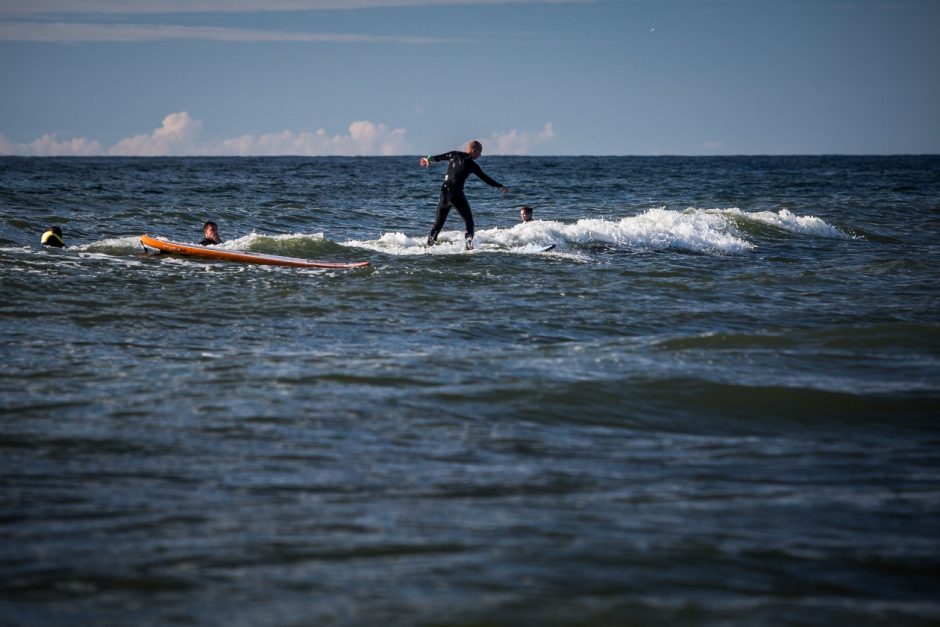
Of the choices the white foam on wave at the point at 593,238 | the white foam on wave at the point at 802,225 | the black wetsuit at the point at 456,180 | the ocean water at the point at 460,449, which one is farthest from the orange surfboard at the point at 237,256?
the white foam on wave at the point at 802,225

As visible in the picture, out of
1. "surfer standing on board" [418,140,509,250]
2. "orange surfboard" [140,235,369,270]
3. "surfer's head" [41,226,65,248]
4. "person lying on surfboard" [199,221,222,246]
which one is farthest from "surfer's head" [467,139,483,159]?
"surfer's head" [41,226,65,248]

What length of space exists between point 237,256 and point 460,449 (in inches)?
386

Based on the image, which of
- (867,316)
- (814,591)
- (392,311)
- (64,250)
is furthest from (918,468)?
(64,250)

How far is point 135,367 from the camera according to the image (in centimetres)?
756

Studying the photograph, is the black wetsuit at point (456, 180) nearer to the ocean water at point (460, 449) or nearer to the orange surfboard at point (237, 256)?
the orange surfboard at point (237, 256)

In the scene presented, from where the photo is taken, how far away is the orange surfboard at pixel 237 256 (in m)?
14.3

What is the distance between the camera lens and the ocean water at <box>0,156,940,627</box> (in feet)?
12.2

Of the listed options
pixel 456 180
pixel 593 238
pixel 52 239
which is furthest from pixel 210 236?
pixel 593 238

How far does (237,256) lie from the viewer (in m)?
14.5

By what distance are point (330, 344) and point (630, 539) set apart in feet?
16.5

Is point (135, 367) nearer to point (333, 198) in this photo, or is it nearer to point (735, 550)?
point (735, 550)

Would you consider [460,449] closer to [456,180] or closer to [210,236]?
[210,236]

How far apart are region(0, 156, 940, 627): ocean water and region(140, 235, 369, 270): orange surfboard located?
89 centimetres

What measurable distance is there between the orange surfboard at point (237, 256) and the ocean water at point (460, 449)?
89 centimetres
